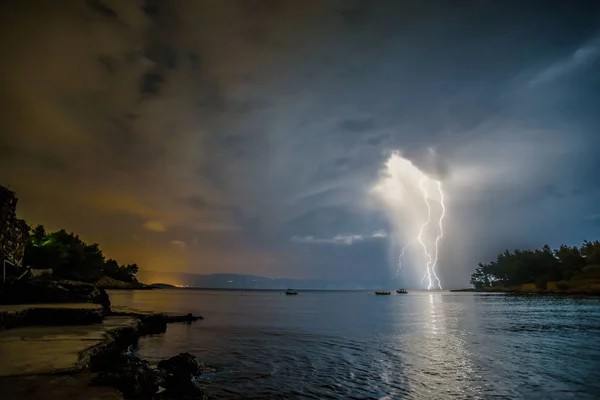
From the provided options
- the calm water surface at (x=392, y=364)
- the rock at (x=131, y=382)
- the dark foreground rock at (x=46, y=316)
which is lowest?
the calm water surface at (x=392, y=364)

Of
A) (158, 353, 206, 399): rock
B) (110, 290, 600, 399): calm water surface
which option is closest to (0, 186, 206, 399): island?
(158, 353, 206, 399): rock

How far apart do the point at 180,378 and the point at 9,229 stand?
40.9 meters

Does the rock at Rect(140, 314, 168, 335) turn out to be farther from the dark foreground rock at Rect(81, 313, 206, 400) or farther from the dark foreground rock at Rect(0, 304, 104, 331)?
the dark foreground rock at Rect(81, 313, 206, 400)

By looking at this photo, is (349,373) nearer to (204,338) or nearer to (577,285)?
(204,338)

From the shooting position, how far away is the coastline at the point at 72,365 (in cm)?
995

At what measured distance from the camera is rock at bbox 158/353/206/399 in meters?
14.2

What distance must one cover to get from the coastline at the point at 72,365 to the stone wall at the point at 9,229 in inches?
917

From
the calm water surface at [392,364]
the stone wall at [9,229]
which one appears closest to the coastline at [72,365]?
the calm water surface at [392,364]

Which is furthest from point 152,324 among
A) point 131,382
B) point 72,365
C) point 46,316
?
point 131,382

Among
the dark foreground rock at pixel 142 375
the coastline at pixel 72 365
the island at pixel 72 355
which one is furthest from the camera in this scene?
the dark foreground rock at pixel 142 375

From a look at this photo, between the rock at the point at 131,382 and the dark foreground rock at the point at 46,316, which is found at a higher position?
the dark foreground rock at the point at 46,316

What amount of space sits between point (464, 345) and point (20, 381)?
106 ft

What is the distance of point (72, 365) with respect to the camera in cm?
1199

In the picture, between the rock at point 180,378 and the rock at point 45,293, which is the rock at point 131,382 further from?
the rock at point 45,293
